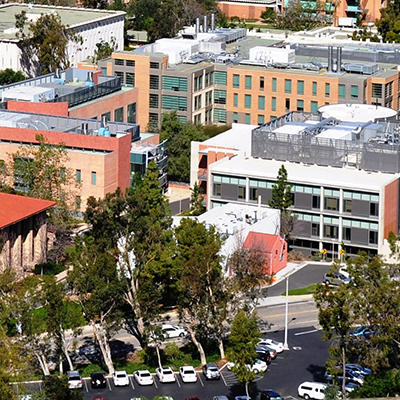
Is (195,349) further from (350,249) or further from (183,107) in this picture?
(183,107)

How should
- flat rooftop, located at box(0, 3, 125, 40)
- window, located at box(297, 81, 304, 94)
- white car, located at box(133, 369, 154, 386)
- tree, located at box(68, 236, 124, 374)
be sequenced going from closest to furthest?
tree, located at box(68, 236, 124, 374) < white car, located at box(133, 369, 154, 386) < window, located at box(297, 81, 304, 94) < flat rooftop, located at box(0, 3, 125, 40)

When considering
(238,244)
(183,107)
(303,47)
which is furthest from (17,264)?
(303,47)

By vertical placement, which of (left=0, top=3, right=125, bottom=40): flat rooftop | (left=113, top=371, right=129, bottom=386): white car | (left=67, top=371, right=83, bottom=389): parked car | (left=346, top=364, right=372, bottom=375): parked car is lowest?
(left=113, top=371, right=129, bottom=386): white car

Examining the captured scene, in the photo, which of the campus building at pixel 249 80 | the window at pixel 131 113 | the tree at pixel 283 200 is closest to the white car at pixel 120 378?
the tree at pixel 283 200

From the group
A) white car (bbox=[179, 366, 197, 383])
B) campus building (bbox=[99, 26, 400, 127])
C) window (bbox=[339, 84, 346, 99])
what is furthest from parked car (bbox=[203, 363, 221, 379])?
window (bbox=[339, 84, 346, 99])

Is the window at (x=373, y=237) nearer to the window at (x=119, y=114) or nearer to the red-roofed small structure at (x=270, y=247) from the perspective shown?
the red-roofed small structure at (x=270, y=247)

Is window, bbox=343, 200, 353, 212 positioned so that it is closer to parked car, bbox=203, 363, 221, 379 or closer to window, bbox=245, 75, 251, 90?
parked car, bbox=203, 363, 221, 379

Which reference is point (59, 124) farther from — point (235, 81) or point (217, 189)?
point (235, 81)
